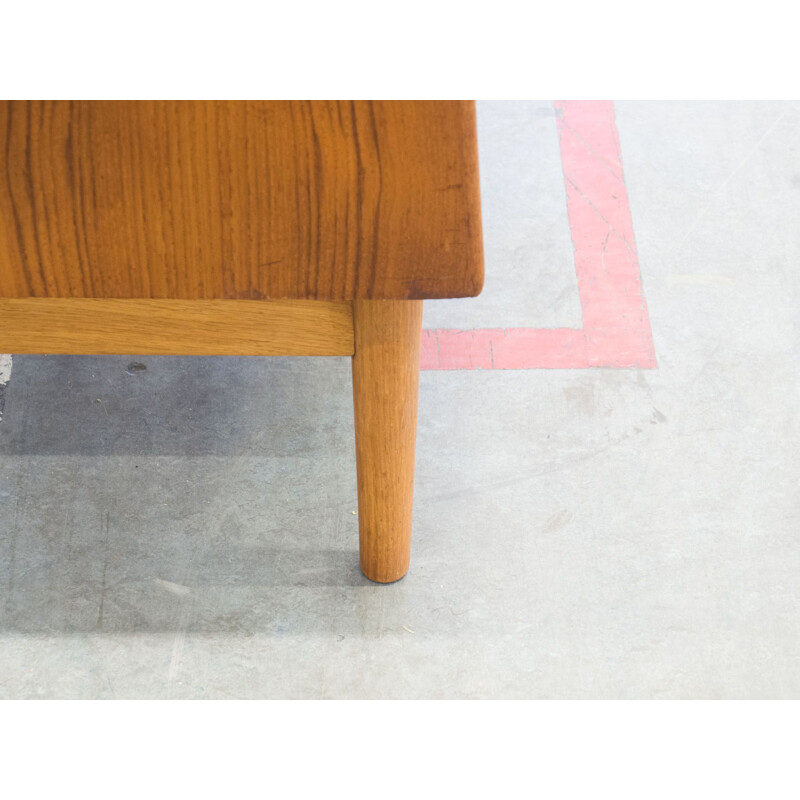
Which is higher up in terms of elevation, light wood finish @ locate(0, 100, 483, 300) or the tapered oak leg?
light wood finish @ locate(0, 100, 483, 300)

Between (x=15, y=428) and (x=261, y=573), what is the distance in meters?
0.36

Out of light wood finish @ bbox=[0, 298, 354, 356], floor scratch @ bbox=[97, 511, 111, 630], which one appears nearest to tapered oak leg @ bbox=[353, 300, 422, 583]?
light wood finish @ bbox=[0, 298, 354, 356]

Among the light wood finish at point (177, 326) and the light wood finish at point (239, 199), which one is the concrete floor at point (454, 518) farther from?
the light wood finish at point (239, 199)

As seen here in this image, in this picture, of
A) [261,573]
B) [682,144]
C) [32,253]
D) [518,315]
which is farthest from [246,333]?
[682,144]

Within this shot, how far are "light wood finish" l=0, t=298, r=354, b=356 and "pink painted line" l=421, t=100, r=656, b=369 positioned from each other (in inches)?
17.8

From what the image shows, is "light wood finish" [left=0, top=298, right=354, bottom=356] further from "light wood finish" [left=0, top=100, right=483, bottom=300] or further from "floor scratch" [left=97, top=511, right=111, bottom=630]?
"floor scratch" [left=97, top=511, right=111, bottom=630]

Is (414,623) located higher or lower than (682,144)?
lower

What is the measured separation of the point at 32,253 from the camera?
70 cm

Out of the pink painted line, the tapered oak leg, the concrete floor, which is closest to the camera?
the tapered oak leg

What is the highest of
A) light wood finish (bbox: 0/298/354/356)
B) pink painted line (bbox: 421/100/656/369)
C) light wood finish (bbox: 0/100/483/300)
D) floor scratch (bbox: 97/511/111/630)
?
light wood finish (bbox: 0/100/483/300)

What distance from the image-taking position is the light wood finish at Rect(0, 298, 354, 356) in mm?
851

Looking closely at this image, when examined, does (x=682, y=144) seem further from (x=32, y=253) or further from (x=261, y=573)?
(x=32, y=253)

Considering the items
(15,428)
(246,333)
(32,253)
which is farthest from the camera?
(15,428)
